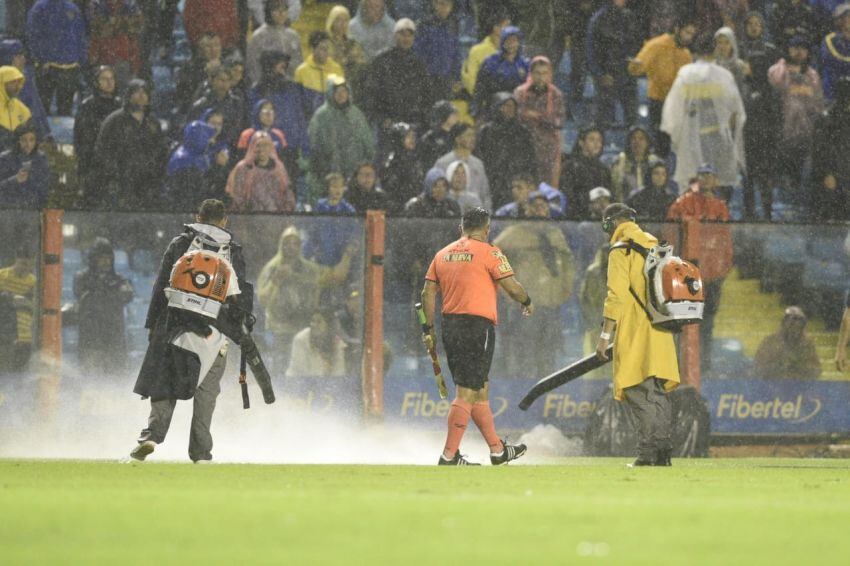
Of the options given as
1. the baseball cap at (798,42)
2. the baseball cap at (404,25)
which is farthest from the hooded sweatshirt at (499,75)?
the baseball cap at (798,42)

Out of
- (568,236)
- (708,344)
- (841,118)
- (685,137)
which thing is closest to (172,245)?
(568,236)

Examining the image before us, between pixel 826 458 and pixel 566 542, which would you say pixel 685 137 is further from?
pixel 566 542

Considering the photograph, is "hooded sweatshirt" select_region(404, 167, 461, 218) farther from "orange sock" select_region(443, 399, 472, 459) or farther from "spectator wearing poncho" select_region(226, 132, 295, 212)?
"orange sock" select_region(443, 399, 472, 459)

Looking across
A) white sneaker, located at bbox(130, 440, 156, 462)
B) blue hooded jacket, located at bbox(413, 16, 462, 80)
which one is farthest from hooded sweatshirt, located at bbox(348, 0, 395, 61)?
white sneaker, located at bbox(130, 440, 156, 462)

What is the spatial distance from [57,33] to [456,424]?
31.0 ft

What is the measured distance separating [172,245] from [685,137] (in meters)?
9.85

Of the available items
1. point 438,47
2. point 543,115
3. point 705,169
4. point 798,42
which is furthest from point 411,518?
point 798,42

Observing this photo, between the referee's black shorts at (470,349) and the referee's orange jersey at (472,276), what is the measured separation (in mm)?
80

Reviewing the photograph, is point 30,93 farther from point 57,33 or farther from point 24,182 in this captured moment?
point 24,182

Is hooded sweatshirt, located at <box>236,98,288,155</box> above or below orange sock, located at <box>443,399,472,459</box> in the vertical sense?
above

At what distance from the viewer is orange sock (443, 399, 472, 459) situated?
13.1 metres

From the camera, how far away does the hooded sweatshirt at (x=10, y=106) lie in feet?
62.1

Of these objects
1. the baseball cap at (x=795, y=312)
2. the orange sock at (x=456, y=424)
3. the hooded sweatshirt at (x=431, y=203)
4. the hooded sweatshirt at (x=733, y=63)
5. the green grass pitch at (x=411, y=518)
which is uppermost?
the hooded sweatshirt at (x=733, y=63)

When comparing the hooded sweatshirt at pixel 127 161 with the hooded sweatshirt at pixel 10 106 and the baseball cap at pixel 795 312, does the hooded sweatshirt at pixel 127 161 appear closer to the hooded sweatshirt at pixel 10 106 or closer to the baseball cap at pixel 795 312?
the hooded sweatshirt at pixel 10 106
